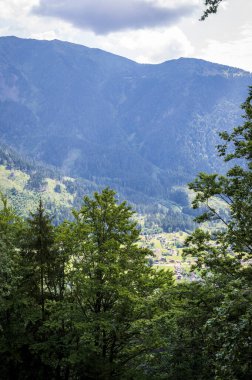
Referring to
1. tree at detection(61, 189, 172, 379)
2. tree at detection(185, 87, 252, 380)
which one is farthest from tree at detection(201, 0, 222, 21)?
tree at detection(61, 189, 172, 379)

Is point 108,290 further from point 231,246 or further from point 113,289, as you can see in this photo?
point 231,246

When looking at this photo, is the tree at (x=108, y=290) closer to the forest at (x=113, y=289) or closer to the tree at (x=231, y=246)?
the forest at (x=113, y=289)

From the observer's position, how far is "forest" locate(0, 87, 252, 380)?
21.2 meters

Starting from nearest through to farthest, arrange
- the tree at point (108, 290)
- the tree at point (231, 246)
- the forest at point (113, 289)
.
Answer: the tree at point (231, 246), the forest at point (113, 289), the tree at point (108, 290)

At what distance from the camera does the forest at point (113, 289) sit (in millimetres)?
21188

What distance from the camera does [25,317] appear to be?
27.2m

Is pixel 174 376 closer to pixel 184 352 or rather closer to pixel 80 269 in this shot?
pixel 184 352

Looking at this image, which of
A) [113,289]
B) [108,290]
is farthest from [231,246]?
[108,290]

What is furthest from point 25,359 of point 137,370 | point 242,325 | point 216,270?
point 242,325

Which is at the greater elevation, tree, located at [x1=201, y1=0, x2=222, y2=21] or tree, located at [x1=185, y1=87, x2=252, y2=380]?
tree, located at [x1=201, y1=0, x2=222, y2=21]

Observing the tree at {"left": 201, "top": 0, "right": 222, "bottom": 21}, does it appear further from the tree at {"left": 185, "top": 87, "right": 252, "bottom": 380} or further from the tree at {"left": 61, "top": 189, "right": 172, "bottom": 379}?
the tree at {"left": 61, "top": 189, "right": 172, "bottom": 379}

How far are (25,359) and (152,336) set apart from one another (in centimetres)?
1144

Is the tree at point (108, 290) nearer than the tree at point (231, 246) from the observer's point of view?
No

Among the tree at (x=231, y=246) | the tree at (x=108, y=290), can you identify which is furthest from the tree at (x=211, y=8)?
the tree at (x=108, y=290)
